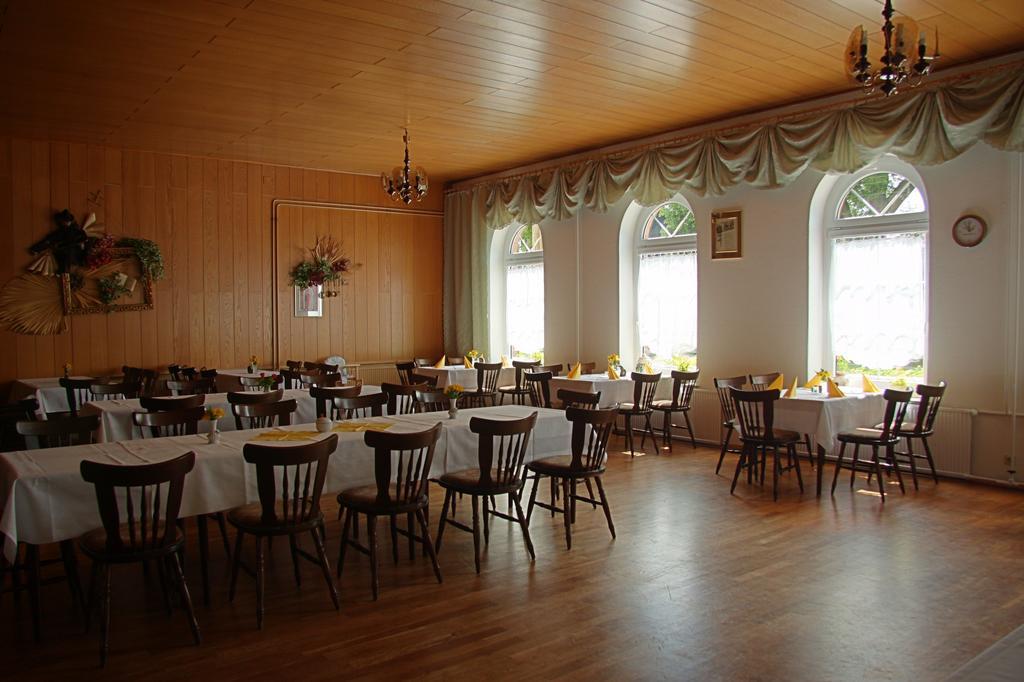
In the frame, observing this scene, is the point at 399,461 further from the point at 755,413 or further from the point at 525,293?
the point at 525,293

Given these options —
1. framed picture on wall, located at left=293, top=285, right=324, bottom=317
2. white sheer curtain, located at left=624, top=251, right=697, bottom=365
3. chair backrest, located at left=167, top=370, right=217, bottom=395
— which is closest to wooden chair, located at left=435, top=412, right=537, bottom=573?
chair backrest, located at left=167, top=370, right=217, bottom=395

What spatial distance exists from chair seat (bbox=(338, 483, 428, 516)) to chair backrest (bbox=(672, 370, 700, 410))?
4613mm

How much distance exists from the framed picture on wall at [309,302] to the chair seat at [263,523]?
7.10 meters

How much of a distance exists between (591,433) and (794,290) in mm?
3799

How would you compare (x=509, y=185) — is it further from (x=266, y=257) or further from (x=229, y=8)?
(x=229, y=8)

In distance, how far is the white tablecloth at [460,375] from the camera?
10.1 meters

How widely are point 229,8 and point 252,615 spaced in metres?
3.79

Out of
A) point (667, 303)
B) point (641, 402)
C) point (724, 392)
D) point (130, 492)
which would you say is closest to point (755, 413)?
point (724, 392)

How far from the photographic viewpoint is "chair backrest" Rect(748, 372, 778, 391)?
25.5ft

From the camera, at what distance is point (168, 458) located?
412 centimetres

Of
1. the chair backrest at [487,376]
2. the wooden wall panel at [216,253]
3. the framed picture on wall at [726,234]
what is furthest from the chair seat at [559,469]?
the wooden wall panel at [216,253]

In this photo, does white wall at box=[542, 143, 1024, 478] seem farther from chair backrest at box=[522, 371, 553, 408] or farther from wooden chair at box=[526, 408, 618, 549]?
wooden chair at box=[526, 408, 618, 549]

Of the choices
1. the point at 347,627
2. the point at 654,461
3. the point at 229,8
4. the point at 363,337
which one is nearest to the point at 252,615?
the point at 347,627

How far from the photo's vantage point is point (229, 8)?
5195 mm
